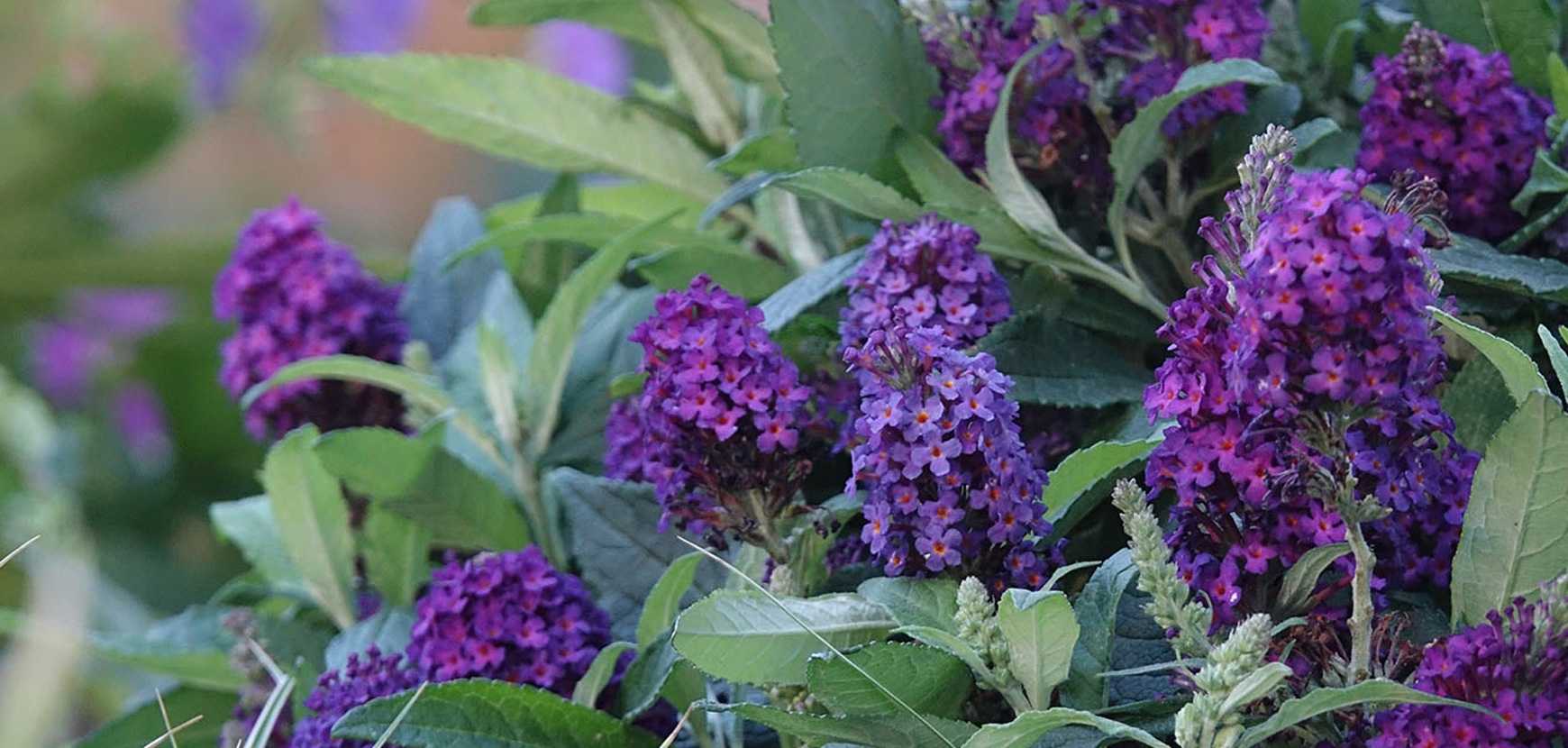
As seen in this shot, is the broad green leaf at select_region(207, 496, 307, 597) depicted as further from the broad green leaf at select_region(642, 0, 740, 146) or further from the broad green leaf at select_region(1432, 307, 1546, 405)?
the broad green leaf at select_region(1432, 307, 1546, 405)

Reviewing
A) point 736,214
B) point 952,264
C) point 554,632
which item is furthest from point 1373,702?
point 736,214

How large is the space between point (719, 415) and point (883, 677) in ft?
0.53

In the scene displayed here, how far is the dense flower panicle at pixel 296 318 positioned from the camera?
1.23 metres

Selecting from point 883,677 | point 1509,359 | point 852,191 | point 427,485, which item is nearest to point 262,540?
point 427,485

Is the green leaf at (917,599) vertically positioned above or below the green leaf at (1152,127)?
below

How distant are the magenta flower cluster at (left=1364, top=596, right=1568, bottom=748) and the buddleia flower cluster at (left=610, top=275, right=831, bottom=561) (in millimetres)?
324

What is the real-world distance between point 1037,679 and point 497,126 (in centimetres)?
71

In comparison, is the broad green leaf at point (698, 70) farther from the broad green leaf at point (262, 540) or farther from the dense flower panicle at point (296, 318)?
the broad green leaf at point (262, 540)

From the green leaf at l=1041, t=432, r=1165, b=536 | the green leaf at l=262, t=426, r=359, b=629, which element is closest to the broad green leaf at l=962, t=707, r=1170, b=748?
the green leaf at l=1041, t=432, r=1165, b=536

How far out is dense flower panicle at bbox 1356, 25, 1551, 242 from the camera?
0.94 m

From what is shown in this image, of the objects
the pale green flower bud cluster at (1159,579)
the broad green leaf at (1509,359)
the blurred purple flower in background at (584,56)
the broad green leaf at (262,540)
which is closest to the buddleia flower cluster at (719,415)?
the pale green flower bud cluster at (1159,579)

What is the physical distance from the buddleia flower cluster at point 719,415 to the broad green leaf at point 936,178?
0.70ft

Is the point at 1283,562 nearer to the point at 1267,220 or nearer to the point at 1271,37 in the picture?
the point at 1267,220

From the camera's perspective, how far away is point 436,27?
4.75 meters
